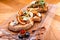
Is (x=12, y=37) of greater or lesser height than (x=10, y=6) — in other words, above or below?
below

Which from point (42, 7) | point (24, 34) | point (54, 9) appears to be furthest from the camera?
point (54, 9)

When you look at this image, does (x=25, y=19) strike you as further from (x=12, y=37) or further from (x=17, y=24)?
(x=12, y=37)

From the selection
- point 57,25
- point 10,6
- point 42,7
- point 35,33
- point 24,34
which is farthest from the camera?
point 10,6

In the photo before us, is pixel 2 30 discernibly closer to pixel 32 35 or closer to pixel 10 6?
pixel 32 35

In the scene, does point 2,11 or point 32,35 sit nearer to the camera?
point 32,35

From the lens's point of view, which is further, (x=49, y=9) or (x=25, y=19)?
(x=49, y=9)

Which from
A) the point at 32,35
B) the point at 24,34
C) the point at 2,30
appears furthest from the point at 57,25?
the point at 2,30

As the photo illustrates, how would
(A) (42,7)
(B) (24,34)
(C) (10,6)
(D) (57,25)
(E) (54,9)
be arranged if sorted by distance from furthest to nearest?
(C) (10,6) < (E) (54,9) < (A) (42,7) < (D) (57,25) < (B) (24,34)

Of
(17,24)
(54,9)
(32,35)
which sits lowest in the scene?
(32,35)

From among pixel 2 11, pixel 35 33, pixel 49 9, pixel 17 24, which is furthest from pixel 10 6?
pixel 35 33
